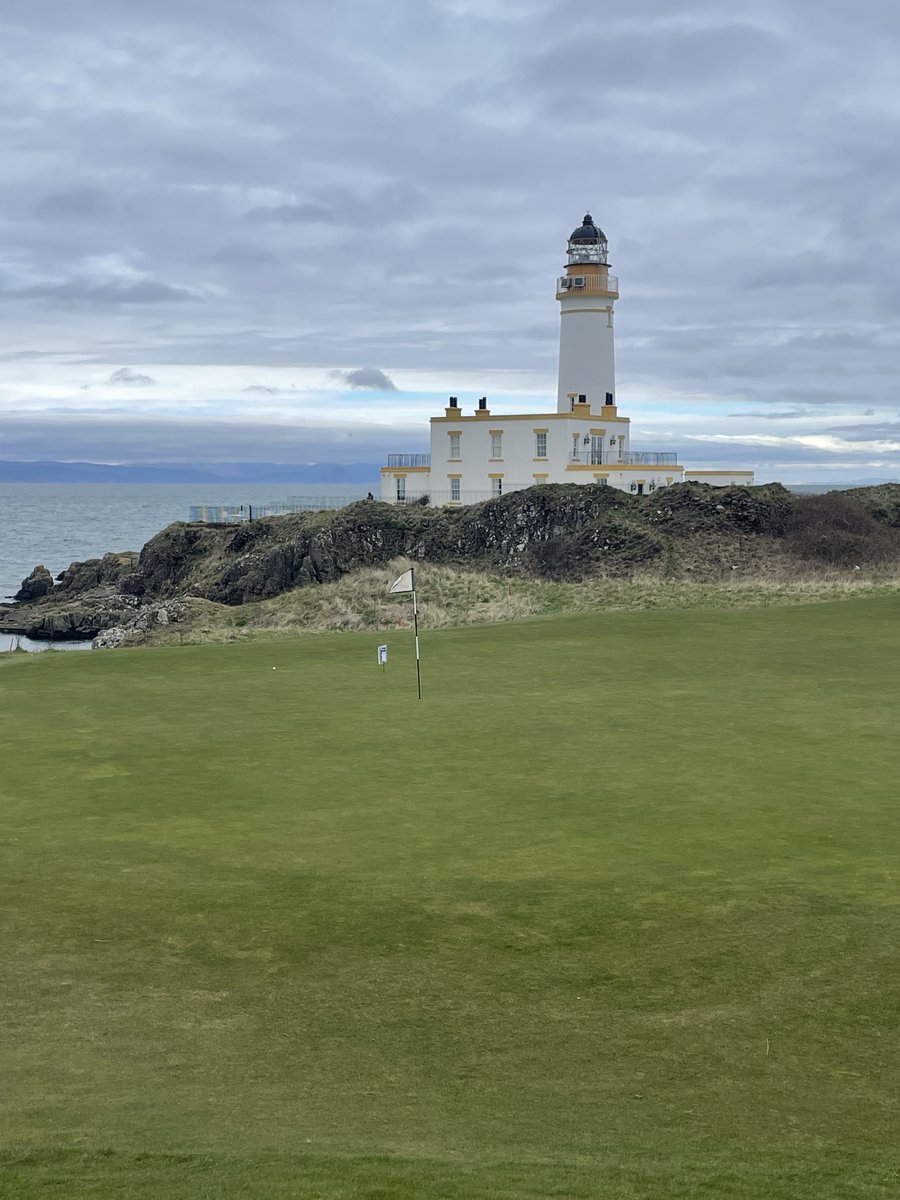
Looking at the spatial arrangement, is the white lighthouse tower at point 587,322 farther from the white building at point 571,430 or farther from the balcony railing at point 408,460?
the balcony railing at point 408,460

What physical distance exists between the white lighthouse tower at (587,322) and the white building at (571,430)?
5 centimetres

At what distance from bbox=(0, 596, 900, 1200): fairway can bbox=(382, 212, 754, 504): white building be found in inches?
1841

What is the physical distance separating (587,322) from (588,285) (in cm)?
188

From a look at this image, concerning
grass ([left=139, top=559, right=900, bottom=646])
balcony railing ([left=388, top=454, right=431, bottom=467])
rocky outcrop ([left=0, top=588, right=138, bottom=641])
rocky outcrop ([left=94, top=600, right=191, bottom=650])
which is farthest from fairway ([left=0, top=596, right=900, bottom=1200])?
balcony railing ([left=388, top=454, right=431, bottom=467])

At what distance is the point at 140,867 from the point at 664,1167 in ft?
23.7

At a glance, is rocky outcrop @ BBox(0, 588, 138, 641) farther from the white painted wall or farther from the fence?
the white painted wall

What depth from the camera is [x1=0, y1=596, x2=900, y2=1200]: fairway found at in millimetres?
7352

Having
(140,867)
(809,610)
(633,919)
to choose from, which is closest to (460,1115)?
(633,919)

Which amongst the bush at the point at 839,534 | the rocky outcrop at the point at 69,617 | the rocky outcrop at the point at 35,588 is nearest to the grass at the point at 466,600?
the bush at the point at 839,534

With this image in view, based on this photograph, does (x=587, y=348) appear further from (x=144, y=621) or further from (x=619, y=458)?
(x=144, y=621)

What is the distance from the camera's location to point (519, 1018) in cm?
959

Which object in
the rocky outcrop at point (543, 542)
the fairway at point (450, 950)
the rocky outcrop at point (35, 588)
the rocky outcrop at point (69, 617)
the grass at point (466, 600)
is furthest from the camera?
the rocky outcrop at point (35, 588)

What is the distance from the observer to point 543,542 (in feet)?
202

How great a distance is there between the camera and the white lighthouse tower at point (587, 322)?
68250mm
